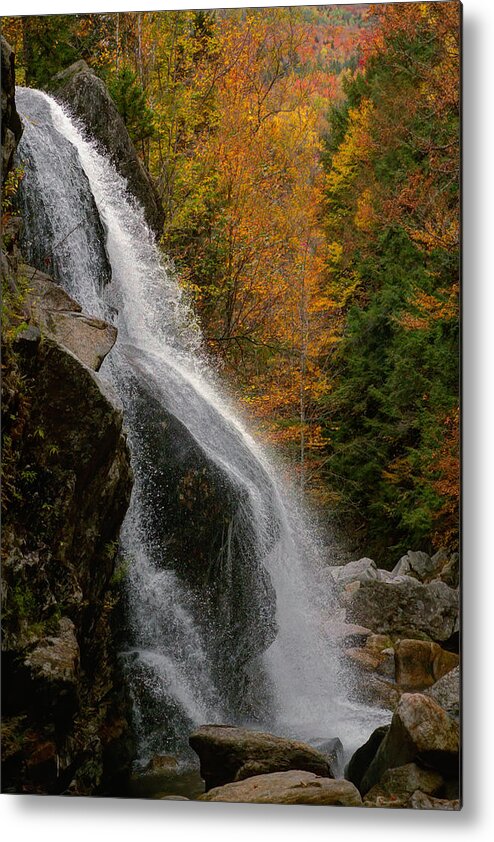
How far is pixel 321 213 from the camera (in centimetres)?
433

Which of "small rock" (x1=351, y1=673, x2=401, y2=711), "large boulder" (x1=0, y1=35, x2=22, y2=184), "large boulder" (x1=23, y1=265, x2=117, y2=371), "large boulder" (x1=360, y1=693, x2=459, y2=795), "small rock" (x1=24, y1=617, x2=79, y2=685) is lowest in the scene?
"large boulder" (x1=360, y1=693, x2=459, y2=795)

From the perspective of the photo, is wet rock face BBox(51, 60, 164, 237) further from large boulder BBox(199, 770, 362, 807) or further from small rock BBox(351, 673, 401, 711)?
large boulder BBox(199, 770, 362, 807)

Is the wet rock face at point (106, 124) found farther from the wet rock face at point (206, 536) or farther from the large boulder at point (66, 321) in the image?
the wet rock face at point (206, 536)

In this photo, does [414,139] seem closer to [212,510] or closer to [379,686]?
[212,510]

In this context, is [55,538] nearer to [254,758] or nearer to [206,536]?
[206,536]

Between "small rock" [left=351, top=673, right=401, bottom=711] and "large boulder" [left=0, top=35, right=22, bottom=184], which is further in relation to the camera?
"large boulder" [left=0, top=35, right=22, bottom=184]

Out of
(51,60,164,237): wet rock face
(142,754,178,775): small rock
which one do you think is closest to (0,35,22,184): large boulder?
(51,60,164,237): wet rock face

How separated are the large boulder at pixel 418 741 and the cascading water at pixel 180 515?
110 mm

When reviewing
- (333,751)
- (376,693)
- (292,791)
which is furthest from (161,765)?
(376,693)

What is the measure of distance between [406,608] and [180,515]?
40.6 inches

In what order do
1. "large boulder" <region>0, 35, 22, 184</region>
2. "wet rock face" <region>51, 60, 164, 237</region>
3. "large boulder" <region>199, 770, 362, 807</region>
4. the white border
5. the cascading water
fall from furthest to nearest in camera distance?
"wet rock face" <region>51, 60, 164, 237</region> < "large boulder" <region>0, 35, 22, 184</region> < the cascading water < "large boulder" <region>199, 770, 362, 807</region> < the white border

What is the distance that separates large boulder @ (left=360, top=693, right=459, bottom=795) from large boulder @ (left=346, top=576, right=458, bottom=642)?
0.26 m

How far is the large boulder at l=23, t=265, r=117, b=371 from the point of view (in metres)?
4.27

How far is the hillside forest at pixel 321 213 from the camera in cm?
409
